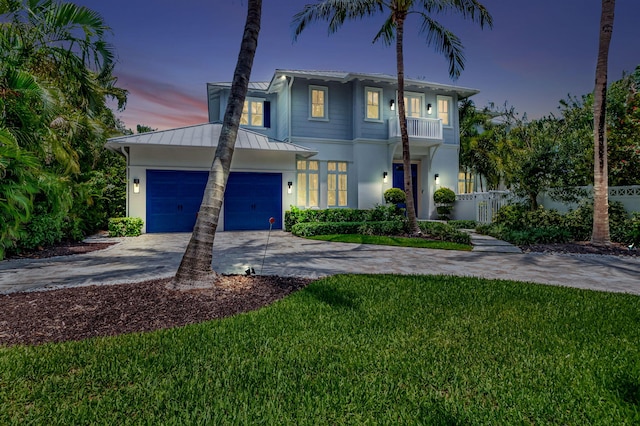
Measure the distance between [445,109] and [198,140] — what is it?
12.7 metres

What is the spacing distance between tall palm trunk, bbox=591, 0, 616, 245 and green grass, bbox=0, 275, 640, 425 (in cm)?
701

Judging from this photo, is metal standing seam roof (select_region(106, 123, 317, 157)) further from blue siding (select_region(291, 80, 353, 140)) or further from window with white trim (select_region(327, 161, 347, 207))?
window with white trim (select_region(327, 161, 347, 207))

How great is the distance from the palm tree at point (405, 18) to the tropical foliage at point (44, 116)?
284 inches

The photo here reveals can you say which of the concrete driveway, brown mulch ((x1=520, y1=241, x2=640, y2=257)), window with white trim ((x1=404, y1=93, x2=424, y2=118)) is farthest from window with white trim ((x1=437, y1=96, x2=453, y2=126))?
the concrete driveway

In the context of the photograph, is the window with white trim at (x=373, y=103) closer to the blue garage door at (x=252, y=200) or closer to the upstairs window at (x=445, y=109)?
the upstairs window at (x=445, y=109)

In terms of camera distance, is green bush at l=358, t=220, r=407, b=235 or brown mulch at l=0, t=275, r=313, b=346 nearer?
brown mulch at l=0, t=275, r=313, b=346

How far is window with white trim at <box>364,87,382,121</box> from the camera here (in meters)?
16.9

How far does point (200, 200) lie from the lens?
14.4 m

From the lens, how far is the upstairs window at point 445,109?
18141 mm

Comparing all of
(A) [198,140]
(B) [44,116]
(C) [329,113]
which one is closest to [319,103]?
(C) [329,113]

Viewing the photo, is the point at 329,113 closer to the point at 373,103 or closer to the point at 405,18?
the point at 373,103

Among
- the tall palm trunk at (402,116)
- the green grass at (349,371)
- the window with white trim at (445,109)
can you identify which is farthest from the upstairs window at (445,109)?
the green grass at (349,371)

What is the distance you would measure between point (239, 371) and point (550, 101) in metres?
24.9

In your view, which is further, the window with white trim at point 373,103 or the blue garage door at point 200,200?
the window with white trim at point 373,103
